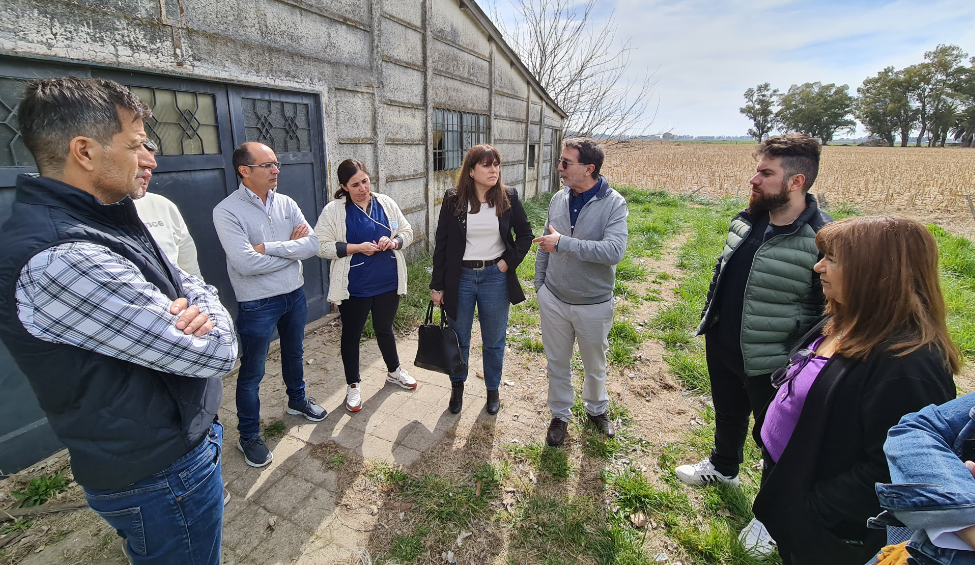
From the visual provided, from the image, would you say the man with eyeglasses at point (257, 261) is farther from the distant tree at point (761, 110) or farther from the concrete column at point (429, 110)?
the distant tree at point (761, 110)

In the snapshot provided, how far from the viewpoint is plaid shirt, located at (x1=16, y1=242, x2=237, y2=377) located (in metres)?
1.24

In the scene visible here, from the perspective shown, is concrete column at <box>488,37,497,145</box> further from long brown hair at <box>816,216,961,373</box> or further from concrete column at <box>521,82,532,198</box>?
long brown hair at <box>816,216,961,373</box>

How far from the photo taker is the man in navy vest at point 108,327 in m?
1.25

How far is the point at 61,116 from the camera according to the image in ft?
4.35

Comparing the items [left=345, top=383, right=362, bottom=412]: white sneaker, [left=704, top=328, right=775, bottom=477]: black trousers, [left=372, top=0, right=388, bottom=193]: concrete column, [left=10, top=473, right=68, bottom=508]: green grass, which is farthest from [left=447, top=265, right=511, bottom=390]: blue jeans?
[left=372, top=0, right=388, bottom=193]: concrete column

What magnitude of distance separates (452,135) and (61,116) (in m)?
7.48

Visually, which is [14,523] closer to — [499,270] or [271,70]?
[499,270]

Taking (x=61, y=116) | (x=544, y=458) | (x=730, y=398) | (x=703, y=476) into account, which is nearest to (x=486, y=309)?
(x=544, y=458)

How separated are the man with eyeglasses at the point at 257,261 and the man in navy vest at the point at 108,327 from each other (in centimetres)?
137

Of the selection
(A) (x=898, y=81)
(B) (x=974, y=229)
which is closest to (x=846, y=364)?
(B) (x=974, y=229)

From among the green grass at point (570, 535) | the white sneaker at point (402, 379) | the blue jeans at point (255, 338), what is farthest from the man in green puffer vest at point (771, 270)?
the blue jeans at point (255, 338)

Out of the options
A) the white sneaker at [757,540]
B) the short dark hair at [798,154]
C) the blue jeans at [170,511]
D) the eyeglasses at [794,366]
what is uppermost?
the short dark hair at [798,154]

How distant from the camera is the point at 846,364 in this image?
5.24ft

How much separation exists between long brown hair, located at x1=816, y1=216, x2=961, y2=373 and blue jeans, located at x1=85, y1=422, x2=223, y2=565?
2.39m
